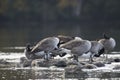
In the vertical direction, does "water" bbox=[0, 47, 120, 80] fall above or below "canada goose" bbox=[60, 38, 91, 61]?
below

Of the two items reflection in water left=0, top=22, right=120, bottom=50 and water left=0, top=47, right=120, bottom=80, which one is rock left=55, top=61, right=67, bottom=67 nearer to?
water left=0, top=47, right=120, bottom=80

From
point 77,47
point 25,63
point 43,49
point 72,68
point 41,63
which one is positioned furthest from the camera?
point 43,49

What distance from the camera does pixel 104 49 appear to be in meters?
35.1

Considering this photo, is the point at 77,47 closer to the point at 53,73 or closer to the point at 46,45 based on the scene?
the point at 46,45

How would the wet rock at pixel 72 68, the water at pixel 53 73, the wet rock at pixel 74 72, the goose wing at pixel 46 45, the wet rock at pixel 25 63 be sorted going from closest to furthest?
the water at pixel 53 73 < the wet rock at pixel 74 72 < the wet rock at pixel 72 68 < the wet rock at pixel 25 63 < the goose wing at pixel 46 45

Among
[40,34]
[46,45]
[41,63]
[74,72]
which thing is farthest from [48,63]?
[40,34]

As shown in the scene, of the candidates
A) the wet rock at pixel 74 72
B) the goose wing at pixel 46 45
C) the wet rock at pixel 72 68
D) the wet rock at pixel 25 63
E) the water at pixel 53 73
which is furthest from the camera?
the goose wing at pixel 46 45

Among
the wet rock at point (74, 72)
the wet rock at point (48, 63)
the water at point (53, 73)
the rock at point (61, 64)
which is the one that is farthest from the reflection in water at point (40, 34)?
the wet rock at point (74, 72)

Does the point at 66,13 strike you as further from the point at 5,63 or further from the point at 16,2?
the point at 5,63

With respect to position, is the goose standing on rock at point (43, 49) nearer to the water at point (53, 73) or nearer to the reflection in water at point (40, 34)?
the water at point (53, 73)

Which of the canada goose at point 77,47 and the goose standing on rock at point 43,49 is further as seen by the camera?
the goose standing on rock at point 43,49

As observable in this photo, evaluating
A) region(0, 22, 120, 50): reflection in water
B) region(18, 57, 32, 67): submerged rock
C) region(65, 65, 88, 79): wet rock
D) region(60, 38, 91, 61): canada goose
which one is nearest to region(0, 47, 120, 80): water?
region(65, 65, 88, 79): wet rock

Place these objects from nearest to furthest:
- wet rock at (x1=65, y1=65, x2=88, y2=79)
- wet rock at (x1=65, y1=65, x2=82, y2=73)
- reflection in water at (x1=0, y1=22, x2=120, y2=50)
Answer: wet rock at (x1=65, y1=65, x2=88, y2=79) → wet rock at (x1=65, y1=65, x2=82, y2=73) → reflection in water at (x1=0, y1=22, x2=120, y2=50)

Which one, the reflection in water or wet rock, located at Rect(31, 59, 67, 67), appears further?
the reflection in water
